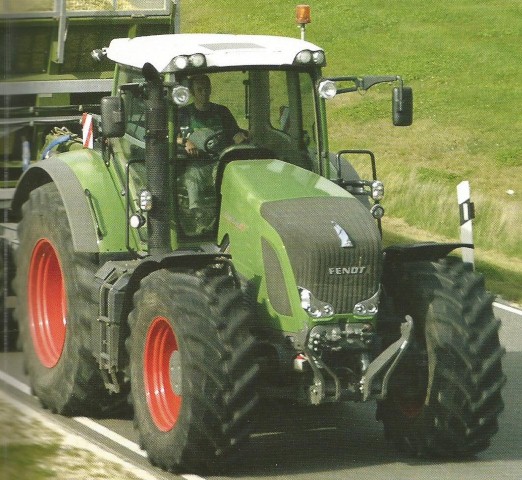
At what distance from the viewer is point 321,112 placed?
880 cm

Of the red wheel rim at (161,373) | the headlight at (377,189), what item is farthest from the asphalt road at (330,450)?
the headlight at (377,189)

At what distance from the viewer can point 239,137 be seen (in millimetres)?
8367

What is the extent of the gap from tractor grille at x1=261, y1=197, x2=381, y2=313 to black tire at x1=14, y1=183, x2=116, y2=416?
1680 millimetres

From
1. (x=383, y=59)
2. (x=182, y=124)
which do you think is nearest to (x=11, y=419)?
(x=182, y=124)

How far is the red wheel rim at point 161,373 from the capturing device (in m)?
7.50

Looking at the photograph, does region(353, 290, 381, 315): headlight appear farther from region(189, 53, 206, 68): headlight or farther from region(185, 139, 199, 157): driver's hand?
region(189, 53, 206, 68): headlight

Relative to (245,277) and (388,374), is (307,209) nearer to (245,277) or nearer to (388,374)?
(245,277)

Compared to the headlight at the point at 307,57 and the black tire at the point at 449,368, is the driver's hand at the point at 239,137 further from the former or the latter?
the black tire at the point at 449,368

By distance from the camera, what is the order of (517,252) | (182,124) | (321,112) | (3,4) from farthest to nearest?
(517,252) → (321,112) → (182,124) → (3,4)

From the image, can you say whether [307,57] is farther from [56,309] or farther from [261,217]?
[56,309]

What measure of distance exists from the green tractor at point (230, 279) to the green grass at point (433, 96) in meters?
7.00

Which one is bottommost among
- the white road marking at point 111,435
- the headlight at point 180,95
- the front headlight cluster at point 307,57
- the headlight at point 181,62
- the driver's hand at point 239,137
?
the white road marking at point 111,435

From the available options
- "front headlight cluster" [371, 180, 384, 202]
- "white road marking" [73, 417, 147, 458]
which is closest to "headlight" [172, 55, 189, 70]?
"front headlight cluster" [371, 180, 384, 202]

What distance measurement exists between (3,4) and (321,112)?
255 inches
